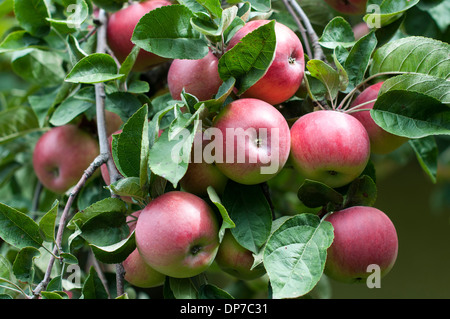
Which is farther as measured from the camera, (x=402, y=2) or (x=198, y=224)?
(x=402, y=2)

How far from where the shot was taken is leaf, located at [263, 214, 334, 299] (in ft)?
2.05

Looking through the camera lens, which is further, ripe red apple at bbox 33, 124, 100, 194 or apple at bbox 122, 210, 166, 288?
ripe red apple at bbox 33, 124, 100, 194

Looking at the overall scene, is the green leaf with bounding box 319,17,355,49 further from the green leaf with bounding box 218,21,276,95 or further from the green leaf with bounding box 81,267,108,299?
the green leaf with bounding box 81,267,108,299

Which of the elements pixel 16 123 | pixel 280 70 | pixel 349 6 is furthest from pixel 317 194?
pixel 16 123

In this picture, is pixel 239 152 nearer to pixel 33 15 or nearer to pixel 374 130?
pixel 374 130

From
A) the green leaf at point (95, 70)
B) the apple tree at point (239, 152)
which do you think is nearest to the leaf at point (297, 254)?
the apple tree at point (239, 152)

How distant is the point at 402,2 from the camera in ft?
2.60

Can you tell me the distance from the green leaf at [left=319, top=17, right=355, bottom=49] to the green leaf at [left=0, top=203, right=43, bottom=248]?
51 centimetres

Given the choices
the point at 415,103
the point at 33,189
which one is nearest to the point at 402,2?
the point at 415,103

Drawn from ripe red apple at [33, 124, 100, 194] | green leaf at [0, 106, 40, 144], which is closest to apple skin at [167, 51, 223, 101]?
ripe red apple at [33, 124, 100, 194]

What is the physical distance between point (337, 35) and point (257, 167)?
0.93 feet

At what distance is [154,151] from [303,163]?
8.4 inches

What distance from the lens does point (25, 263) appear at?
73cm
